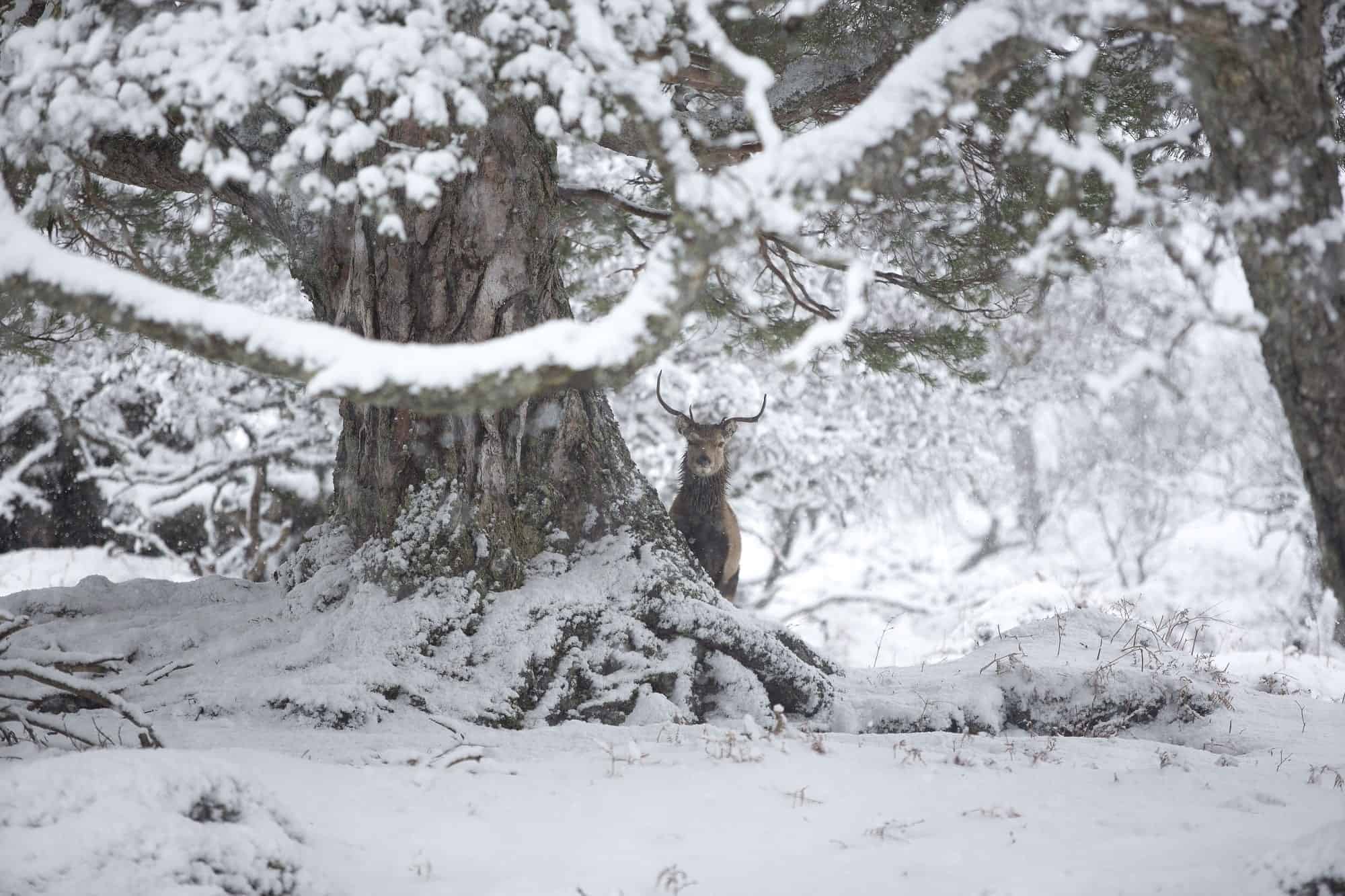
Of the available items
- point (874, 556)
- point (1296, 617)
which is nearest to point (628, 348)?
point (1296, 617)

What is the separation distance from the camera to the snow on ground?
10844 millimetres

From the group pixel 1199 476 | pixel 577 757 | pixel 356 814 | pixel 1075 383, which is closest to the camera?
pixel 356 814

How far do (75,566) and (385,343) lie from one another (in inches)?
443

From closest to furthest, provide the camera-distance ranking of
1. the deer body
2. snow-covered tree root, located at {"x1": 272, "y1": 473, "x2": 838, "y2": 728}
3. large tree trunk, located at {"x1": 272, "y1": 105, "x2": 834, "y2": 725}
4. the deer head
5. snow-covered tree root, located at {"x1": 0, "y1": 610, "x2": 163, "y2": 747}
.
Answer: snow-covered tree root, located at {"x1": 0, "y1": 610, "x2": 163, "y2": 747} → snow-covered tree root, located at {"x1": 272, "y1": 473, "x2": 838, "y2": 728} → large tree trunk, located at {"x1": 272, "y1": 105, "x2": 834, "y2": 725} → the deer head → the deer body

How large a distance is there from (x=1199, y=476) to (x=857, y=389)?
913cm

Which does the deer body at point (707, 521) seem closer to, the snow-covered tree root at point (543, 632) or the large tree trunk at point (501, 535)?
the snow-covered tree root at point (543, 632)

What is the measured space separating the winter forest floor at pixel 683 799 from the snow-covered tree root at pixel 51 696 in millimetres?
116

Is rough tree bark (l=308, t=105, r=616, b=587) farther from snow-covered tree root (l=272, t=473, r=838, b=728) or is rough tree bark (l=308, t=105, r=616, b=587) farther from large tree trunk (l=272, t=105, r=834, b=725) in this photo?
snow-covered tree root (l=272, t=473, r=838, b=728)

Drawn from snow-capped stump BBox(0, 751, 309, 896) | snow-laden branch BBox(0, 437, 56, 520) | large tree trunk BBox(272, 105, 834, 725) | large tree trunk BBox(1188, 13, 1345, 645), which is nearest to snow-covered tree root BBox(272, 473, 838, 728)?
large tree trunk BBox(272, 105, 834, 725)

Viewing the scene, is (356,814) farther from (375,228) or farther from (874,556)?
(874,556)

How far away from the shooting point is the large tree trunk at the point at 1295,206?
2.23m

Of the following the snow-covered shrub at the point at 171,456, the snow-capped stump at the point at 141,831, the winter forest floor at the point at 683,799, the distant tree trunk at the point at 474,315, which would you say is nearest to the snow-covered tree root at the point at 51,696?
the winter forest floor at the point at 683,799

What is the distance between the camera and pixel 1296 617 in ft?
40.4

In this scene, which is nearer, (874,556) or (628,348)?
(628,348)
